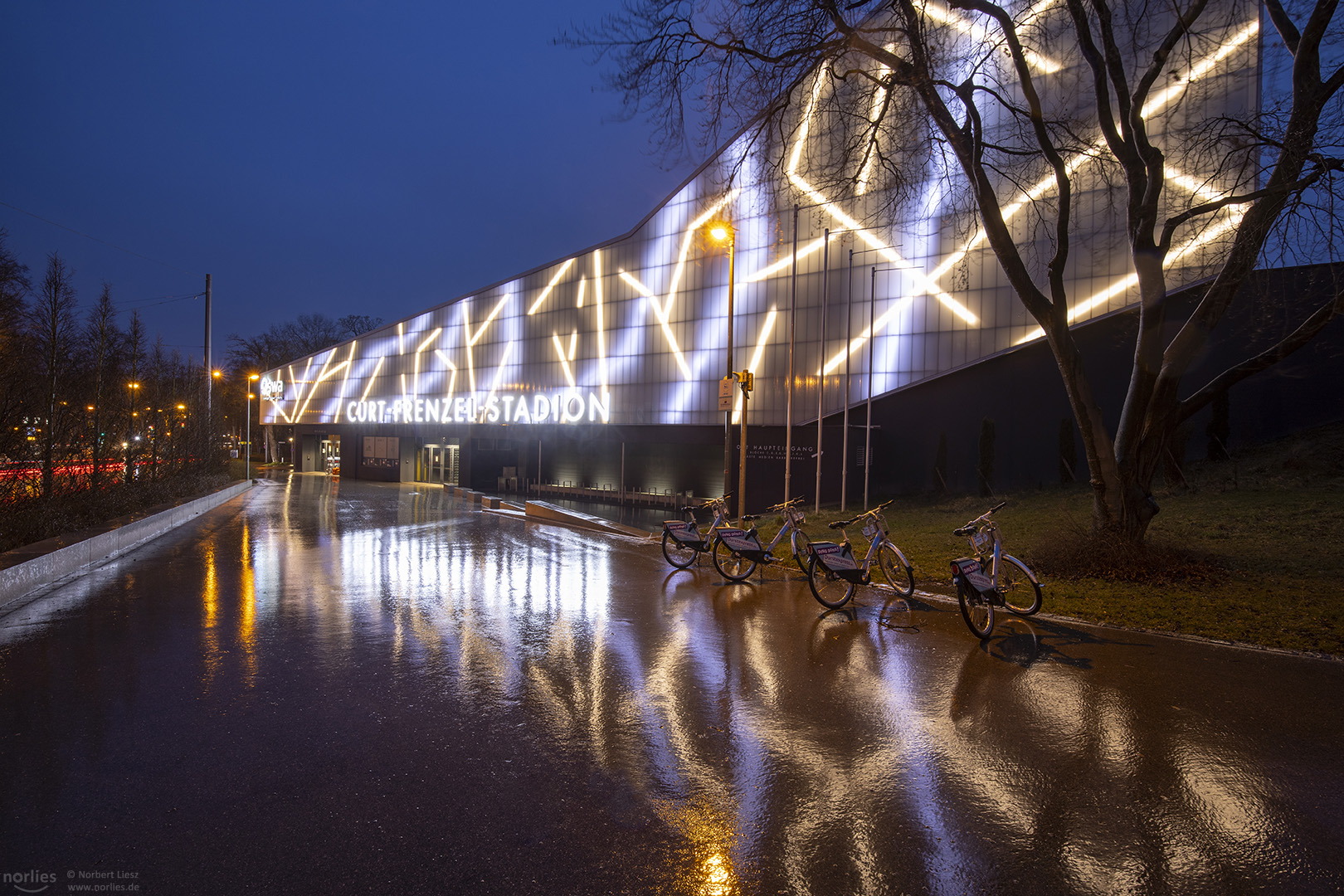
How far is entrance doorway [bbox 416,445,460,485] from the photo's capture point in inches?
1774

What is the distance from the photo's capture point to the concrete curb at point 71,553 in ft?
29.0

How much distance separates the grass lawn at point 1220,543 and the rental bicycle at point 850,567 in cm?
85

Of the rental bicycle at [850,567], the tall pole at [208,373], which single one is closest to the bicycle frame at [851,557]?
the rental bicycle at [850,567]

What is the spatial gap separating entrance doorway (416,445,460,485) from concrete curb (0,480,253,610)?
90.9 ft

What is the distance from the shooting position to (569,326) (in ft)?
127

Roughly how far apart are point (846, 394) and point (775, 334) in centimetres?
767

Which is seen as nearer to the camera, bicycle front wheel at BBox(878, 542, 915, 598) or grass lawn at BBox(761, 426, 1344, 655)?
grass lawn at BBox(761, 426, 1344, 655)

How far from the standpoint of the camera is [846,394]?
75.5ft

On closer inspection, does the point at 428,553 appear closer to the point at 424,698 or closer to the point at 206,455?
the point at 424,698

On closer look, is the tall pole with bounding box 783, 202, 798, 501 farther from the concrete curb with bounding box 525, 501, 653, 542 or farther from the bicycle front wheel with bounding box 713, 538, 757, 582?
the bicycle front wheel with bounding box 713, 538, 757, 582

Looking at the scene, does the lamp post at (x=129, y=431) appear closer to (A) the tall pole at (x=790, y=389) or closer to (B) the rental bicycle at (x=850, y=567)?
(A) the tall pole at (x=790, y=389)

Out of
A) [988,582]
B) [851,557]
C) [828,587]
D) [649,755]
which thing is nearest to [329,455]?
[828,587]

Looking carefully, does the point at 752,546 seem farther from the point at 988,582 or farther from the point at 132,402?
the point at 132,402

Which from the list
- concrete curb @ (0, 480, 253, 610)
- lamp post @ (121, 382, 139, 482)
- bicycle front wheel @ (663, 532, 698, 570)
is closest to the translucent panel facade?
bicycle front wheel @ (663, 532, 698, 570)
